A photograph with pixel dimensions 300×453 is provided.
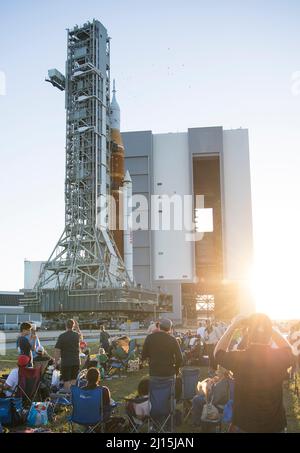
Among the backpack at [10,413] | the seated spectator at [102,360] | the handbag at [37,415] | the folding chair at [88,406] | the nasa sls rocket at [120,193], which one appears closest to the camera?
the folding chair at [88,406]

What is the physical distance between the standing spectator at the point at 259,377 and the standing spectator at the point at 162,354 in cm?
358

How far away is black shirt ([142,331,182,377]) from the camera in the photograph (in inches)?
315

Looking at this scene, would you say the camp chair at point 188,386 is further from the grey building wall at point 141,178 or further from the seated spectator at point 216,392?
the grey building wall at point 141,178

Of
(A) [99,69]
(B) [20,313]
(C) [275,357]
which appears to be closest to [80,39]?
(A) [99,69]

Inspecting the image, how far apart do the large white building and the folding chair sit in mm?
56258

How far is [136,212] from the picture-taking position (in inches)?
2591

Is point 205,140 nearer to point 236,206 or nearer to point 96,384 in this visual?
point 236,206

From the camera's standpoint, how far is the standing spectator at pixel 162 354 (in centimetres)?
800

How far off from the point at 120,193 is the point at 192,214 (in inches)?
379

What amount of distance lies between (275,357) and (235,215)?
6207cm

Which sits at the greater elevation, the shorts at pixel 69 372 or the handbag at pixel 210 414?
the shorts at pixel 69 372

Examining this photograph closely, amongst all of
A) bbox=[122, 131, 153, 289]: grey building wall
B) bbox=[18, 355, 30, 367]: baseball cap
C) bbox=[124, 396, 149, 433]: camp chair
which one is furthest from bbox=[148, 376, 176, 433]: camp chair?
bbox=[122, 131, 153, 289]: grey building wall

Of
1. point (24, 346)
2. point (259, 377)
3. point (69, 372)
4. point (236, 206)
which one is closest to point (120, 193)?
point (236, 206)

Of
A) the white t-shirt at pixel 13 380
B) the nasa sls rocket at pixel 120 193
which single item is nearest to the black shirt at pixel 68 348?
the white t-shirt at pixel 13 380
